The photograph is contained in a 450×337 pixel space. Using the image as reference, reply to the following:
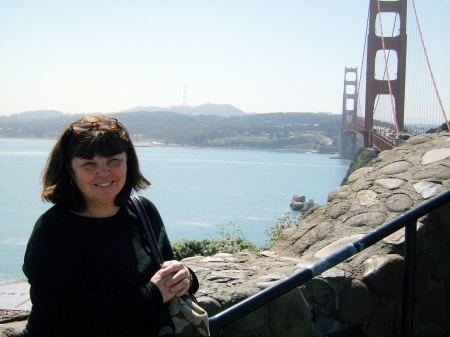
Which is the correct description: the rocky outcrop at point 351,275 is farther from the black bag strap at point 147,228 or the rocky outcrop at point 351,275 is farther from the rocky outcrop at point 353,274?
the black bag strap at point 147,228

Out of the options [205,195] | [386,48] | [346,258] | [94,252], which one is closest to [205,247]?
[346,258]

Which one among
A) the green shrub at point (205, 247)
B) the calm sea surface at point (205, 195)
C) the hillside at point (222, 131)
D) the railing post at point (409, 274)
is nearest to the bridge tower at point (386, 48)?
the calm sea surface at point (205, 195)

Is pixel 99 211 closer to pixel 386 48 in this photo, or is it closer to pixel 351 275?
pixel 351 275

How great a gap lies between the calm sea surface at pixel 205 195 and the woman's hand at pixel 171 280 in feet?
29.7

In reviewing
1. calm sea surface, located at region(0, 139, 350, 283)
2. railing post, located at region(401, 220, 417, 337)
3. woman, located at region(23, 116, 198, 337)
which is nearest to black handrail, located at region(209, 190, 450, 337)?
railing post, located at region(401, 220, 417, 337)

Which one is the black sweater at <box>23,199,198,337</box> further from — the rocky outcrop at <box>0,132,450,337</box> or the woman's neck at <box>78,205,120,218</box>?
the rocky outcrop at <box>0,132,450,337</box>

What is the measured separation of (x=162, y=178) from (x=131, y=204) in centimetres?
4550

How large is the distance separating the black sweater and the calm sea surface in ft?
29.8

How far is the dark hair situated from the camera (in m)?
1.35

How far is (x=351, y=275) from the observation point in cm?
242

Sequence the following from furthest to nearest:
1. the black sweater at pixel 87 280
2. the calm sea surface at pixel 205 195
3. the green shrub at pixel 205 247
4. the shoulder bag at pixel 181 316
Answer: the calm sea surface at pixel 205 195, the green shrub at pixel 205 247, the shoulder bag at pixel 181 316, the black sweater at pixel 87 280

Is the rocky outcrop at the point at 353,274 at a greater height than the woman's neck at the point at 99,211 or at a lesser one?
lesser

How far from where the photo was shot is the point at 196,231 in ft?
74.9

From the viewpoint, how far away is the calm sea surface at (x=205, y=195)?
22.6 m
